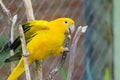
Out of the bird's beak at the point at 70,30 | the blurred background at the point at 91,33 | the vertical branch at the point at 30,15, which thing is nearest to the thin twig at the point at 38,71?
the vertical branch at the point at 30,15

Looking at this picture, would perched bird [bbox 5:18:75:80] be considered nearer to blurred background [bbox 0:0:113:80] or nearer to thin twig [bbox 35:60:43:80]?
thin twig [bbox 35:60:43:80]

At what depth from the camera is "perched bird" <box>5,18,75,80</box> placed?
1.08 meters

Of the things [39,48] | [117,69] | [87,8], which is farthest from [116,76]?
[39,48]


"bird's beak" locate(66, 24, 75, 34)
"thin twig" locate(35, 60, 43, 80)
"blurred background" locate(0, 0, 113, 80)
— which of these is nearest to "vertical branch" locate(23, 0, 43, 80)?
"thin twig" locate(35, 60, 43, 80)

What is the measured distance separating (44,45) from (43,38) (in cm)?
2

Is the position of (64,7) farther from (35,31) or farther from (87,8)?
(35,31)

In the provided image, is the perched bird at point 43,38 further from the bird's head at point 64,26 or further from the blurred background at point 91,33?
the blurred background at point 91,33

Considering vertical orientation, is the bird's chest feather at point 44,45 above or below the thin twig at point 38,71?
above

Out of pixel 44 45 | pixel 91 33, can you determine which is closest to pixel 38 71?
pixel 44 45

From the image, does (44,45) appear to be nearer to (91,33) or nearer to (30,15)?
(30,15)

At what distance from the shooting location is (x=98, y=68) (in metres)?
2.27

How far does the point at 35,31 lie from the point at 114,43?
1.07 m

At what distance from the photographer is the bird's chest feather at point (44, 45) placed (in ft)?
3.57

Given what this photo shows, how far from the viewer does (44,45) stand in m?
1.09
